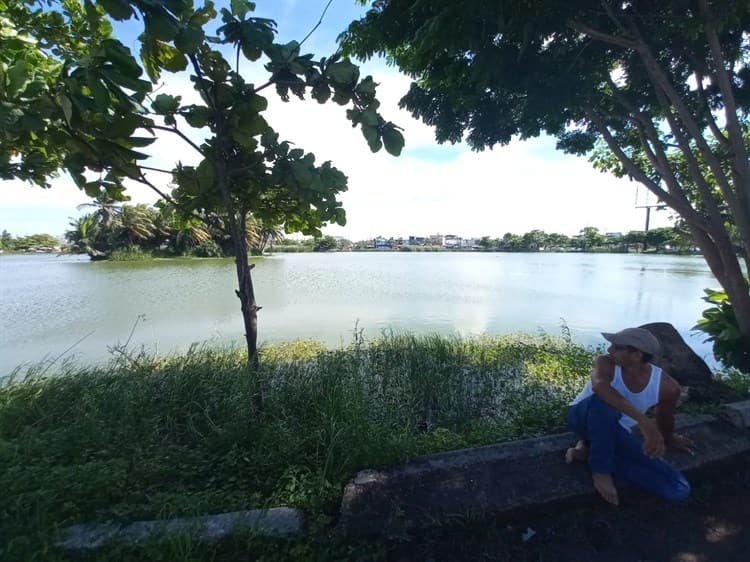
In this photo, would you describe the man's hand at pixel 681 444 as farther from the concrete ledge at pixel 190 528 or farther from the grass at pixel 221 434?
the concrete ledge at pixel 190 528

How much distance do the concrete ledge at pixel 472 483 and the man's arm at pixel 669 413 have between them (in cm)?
7

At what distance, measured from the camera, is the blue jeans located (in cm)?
186

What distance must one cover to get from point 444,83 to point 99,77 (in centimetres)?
320

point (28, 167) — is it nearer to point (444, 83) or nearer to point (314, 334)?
point (444, 83)

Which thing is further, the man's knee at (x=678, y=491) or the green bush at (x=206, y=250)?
the green bush at (x=206, y=250)

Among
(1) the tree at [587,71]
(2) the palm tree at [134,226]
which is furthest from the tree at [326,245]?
(1) the tree at [587,71]

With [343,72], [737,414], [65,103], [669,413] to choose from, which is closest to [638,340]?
[669,413]

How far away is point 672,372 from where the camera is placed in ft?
12.1

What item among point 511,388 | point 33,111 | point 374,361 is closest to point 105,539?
point 33,111

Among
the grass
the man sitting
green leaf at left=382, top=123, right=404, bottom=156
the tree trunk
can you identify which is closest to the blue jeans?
the man sitting

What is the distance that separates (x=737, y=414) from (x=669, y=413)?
40.0 inches

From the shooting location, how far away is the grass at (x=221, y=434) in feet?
5.49

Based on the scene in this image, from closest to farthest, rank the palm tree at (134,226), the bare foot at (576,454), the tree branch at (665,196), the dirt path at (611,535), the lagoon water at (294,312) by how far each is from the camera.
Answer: the dirt path at (611,535)
the bare foot at (576,454)
the tree branch at (665,196)
the lagoon water at (294,312)
the palm tree at (134,226)

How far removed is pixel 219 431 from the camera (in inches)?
92.4
